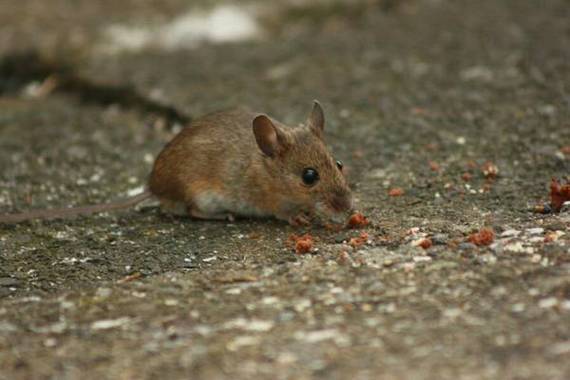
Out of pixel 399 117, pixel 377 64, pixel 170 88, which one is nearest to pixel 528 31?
pixel 377 64

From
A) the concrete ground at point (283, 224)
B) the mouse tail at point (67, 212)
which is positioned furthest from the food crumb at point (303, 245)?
the mouse tail at point (67, 212)

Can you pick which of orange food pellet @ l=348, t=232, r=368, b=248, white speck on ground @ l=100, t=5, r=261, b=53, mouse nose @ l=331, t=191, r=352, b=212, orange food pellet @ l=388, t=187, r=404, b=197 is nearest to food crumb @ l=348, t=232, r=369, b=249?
orange food pellet @ l=348, t=232, r=368, b=248

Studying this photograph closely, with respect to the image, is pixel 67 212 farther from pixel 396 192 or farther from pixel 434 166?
pixel 434 166

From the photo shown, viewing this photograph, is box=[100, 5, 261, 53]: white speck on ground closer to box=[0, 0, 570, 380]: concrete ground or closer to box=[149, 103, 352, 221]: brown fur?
box=[0, 0, 570, 380]: concrete ground

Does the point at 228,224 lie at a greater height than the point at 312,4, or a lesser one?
lesser

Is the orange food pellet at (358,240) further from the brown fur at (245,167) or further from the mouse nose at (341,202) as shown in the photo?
the brown fur at (245,167)

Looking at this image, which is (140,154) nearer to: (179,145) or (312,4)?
(179,145)

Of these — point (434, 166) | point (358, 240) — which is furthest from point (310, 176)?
point (434, 166)
